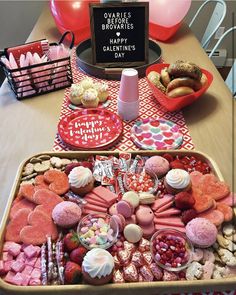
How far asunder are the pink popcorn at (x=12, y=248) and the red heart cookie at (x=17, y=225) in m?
0.01

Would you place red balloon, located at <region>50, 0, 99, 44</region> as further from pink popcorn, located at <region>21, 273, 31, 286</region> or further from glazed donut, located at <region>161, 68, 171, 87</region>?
pink popcorn, located at <region>21, 273, 31, 286</region>

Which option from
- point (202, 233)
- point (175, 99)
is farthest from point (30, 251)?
point (175, 99)

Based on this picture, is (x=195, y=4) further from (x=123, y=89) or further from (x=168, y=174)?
(x=168, y=174)

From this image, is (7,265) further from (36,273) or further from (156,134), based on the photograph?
(156,134)

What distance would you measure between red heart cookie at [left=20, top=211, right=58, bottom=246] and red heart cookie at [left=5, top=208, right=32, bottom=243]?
1 cm

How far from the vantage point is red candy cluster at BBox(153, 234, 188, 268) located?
2.33 ft

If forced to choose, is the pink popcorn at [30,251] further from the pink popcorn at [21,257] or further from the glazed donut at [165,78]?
the glazed donut at [165,78]

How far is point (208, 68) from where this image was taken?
156 cm

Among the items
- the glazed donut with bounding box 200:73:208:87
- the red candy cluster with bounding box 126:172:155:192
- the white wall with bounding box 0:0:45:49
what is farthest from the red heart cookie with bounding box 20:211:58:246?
the white wall with bounding box 0:0:45:49

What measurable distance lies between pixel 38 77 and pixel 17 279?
0.83m

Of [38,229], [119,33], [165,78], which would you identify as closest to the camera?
[38,229]

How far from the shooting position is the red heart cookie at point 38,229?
76 centimetres

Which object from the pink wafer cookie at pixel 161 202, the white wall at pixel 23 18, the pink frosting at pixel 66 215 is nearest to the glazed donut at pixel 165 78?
the pink wafer cookie at pixel 161 202

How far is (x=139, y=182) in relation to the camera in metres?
0.91
